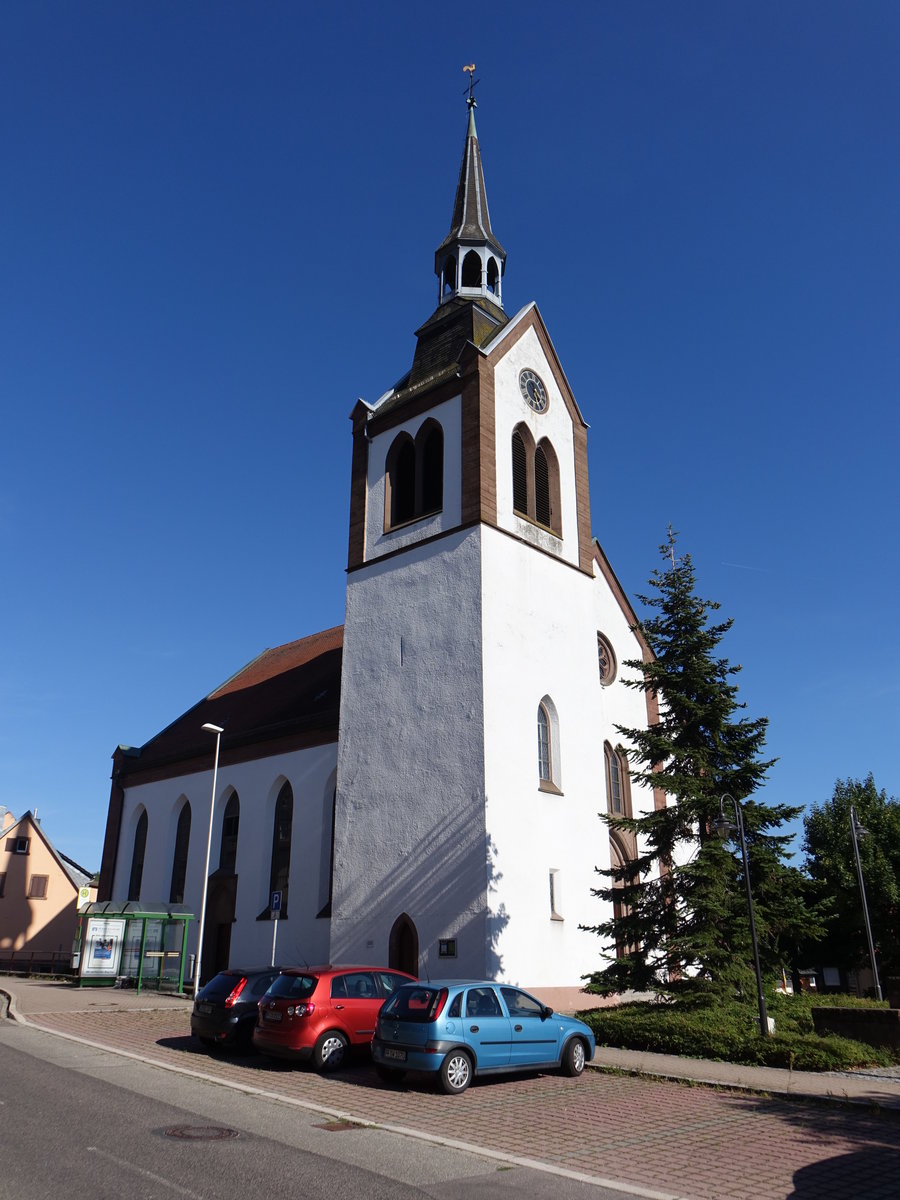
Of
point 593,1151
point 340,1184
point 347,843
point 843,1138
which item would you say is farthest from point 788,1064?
point 347,843

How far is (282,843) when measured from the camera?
94.3 feet

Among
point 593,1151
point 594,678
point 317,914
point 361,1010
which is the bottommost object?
point 593,1151

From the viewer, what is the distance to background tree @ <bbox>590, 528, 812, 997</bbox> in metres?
18.8

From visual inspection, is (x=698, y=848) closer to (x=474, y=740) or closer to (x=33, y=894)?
(x=474, y=740)

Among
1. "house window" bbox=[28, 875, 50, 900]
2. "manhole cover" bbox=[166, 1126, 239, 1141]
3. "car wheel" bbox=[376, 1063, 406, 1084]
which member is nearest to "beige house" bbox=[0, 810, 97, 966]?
"house window" bbox=[28, 875, 50, 900]

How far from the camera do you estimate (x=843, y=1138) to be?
9.78m

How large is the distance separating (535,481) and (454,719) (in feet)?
26.9

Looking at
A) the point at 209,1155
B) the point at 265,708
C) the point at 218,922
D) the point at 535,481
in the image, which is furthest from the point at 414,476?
the point at 209,1155

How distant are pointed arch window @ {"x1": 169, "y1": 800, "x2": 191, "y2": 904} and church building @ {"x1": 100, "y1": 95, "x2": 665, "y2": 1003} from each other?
98 millimetres

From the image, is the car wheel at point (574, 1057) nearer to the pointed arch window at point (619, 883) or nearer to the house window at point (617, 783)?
the pointed arch window at point (619, 883)

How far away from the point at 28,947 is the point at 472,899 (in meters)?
34.7

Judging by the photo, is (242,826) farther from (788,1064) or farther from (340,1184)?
(340,1184)

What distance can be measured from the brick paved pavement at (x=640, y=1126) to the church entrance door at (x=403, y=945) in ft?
25.3

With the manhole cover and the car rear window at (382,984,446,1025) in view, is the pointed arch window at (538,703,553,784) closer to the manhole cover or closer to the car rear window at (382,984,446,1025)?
the car rear window at (382,984,446,1025)
